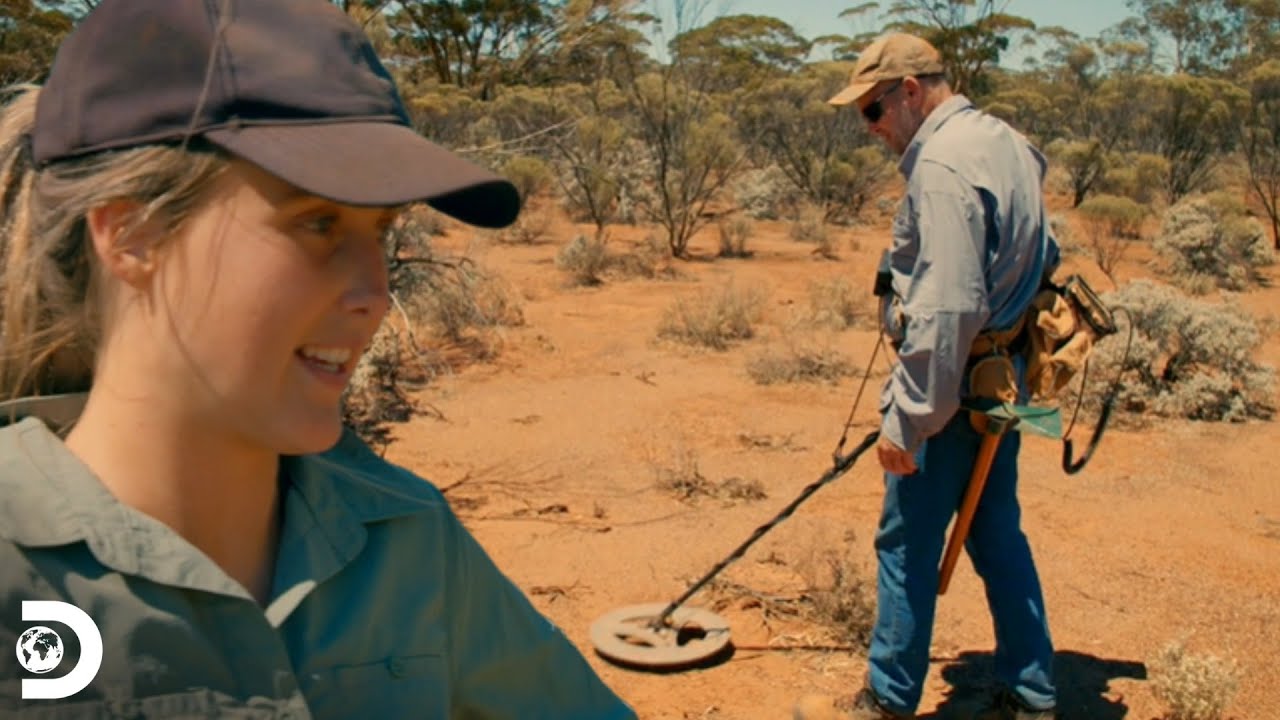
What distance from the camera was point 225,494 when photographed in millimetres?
1128

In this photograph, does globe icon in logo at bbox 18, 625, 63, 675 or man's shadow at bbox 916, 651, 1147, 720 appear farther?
man's shadow at bbox 916, 651, 1147, 720

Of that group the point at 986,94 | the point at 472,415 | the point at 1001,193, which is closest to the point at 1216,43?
the point at 986,94

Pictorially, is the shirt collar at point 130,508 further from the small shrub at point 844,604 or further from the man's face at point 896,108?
the small shrub at point 844,604

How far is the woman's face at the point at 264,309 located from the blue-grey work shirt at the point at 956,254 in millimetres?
2230

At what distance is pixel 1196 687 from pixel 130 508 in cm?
337

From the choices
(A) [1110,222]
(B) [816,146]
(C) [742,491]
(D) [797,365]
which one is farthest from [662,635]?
(B) [816,146]

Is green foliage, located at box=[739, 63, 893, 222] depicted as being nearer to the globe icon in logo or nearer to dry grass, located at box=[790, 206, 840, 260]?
dry grass, located at box=[790, 206, 840, 260]

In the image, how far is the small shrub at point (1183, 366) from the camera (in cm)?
743

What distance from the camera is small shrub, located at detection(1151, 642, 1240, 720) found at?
3.61 m

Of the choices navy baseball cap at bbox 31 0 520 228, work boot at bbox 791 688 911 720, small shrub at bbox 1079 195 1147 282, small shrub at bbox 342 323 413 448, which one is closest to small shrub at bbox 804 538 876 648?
work boot at bbox 791 688 911 720

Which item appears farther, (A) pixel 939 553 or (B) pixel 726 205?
(B) pixel 726 205

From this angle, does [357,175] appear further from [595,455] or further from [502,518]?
[595,455]

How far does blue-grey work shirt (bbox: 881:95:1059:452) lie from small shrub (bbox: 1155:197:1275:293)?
34.8 ft

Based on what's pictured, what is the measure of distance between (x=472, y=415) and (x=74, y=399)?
6072mm
